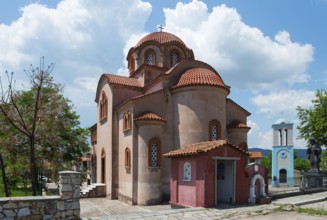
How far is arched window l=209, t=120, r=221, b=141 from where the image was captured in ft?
58.8

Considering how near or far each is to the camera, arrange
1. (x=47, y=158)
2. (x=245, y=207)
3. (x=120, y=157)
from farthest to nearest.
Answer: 1. (x=120, y=157)
2. (x=47, y=158)
3. (x=245, y=207)

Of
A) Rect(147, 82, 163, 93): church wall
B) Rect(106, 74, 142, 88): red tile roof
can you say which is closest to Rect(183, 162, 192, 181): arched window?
Rect(147, 82, 163, 93): church wall

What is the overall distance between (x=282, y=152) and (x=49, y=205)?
101 feet

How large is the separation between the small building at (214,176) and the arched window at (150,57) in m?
10.1

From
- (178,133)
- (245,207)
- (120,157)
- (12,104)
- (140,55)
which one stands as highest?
(140,55)

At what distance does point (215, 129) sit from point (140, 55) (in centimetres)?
869

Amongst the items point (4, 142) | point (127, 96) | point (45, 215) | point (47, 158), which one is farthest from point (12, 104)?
point (127, 96)

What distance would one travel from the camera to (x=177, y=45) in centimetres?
2342

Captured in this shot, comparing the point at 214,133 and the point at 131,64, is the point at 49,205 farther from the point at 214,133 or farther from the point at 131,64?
the point at 131,64

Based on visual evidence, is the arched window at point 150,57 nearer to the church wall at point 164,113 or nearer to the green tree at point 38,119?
the church wall at point 164,113

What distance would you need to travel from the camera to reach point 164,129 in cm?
1814

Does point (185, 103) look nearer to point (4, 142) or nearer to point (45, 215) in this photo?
point (4, 142)

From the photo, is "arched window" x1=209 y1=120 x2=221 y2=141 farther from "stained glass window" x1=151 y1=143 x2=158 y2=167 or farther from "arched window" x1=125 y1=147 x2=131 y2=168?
"arched window" x1=125 y1=147 x2=131 y2=168

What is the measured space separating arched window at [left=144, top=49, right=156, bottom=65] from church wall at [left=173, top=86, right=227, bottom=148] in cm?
555
